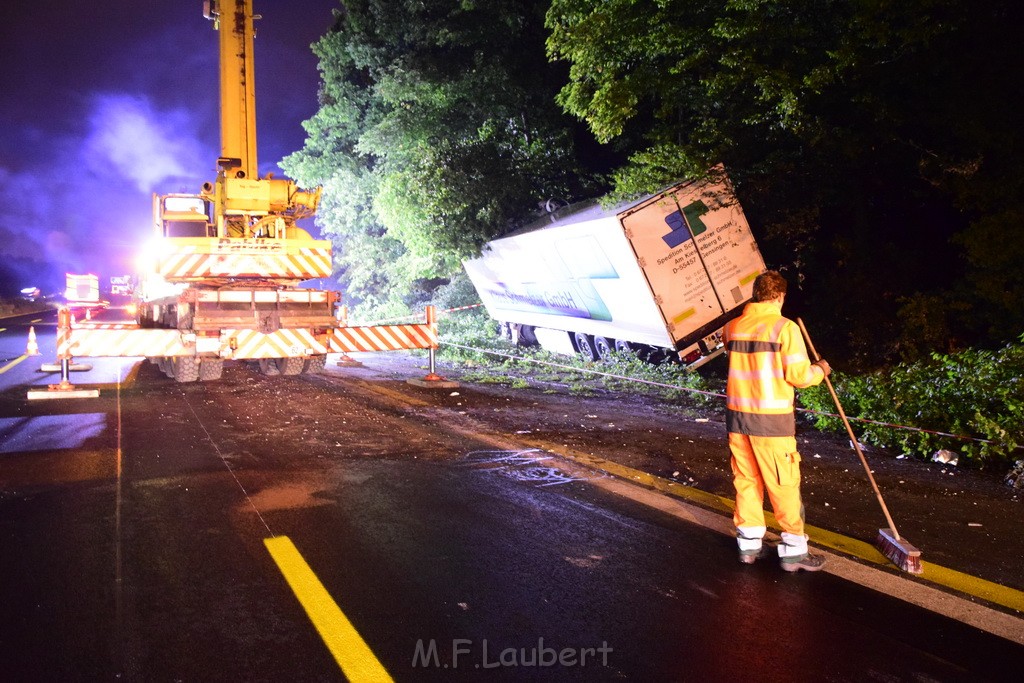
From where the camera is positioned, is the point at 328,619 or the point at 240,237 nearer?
the point at 328,619

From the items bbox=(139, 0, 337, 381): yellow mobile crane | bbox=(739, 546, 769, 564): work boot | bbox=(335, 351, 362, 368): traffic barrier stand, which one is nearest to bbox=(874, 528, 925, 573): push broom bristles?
bbox=(739, 546, 769, 564): work boot

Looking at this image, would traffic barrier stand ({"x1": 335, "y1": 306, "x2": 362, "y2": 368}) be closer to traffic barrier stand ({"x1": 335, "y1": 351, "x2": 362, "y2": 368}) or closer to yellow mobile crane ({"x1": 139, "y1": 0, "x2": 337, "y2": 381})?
traffic barrier stand ({"x1": 335, "y1": 351, "x2": 362, "y2": 368})

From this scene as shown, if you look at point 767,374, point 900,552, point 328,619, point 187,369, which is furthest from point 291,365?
point 900,552

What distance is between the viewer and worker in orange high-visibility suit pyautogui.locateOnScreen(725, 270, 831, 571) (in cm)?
413

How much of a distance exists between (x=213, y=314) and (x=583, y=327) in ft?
23.6

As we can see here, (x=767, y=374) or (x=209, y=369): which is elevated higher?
(x=767, y=374)

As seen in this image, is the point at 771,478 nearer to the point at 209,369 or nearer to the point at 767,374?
the point at 767,374

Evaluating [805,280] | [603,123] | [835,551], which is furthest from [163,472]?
[805,280]

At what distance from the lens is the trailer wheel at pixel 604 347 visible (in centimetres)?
1471

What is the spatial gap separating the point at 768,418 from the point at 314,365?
33.1 feet

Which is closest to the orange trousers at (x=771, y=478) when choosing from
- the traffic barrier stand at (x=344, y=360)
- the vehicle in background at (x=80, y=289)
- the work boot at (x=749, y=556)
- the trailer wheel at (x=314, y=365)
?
the work boot at (x=749, y=556)

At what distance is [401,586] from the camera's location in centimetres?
394

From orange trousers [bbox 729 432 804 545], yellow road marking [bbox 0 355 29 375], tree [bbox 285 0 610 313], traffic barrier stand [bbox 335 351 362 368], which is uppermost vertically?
tree [bbox 285 0 610 313]

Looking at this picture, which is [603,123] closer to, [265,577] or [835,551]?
[835,551]
